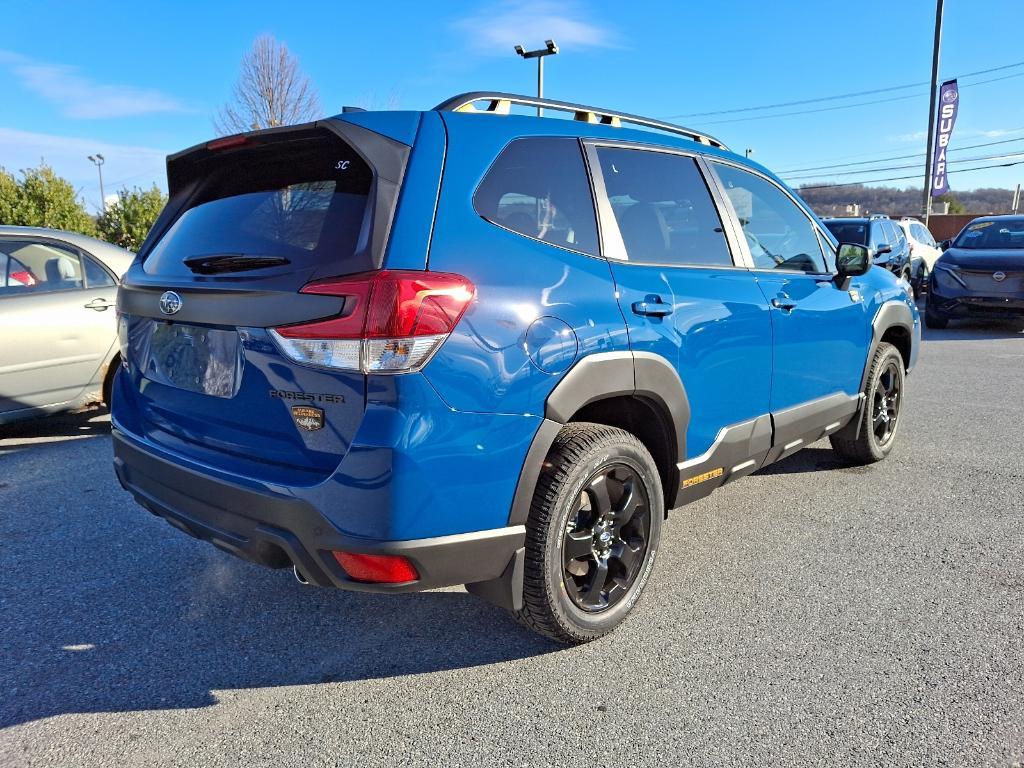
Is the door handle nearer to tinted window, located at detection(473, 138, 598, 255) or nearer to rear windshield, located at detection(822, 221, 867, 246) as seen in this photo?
tinted window, located at detection(473, 138, 598, 255)

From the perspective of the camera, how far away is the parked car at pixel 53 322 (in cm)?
514

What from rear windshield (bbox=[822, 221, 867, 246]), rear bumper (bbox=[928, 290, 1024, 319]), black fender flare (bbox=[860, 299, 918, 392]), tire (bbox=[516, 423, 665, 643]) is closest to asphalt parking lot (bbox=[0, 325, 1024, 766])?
tire (bbox=[516, 423, 665, 643])

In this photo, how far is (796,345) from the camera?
3713mm

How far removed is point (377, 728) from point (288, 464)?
0.85m

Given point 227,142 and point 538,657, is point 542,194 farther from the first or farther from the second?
point 538,657

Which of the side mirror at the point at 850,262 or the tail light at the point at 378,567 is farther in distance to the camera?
the side mirror at the point at 850,262

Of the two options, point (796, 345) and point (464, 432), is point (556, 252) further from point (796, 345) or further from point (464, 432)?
point (796, 345)

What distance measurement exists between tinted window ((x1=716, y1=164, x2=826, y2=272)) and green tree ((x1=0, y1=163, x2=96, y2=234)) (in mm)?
18152

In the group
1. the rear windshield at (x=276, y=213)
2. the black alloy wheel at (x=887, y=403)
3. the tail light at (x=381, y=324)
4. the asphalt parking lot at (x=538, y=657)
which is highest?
the rear windshield at (x=276, y=213)

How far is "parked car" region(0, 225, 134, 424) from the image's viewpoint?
514 cm

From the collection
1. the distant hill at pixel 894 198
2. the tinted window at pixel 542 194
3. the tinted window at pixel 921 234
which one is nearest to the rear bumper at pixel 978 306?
the tinted window at pixel 921 234

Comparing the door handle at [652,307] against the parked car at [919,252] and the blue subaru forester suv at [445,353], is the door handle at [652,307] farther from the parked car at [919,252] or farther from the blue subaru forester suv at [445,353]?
the parked car at [919,252]

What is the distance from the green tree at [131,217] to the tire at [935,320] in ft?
56.7

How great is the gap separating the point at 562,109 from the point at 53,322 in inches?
163
